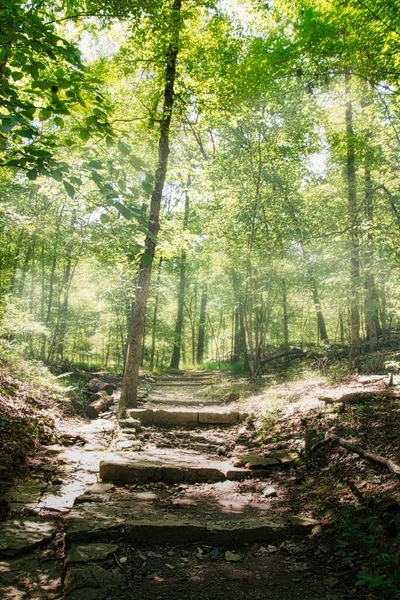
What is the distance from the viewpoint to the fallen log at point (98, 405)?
9.66 metres

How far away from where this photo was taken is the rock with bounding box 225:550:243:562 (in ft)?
11.2

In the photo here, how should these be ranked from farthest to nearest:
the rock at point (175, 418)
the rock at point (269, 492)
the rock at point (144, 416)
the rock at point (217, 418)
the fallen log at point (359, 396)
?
1. the rock at point (217, 418)
2. the rock at point (175, 418)
3. the rock at point (144, 416)
4. the fallen log at point (359, 396)
5. the rock at point (269, 492)

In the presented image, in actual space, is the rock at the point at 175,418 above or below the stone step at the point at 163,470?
above

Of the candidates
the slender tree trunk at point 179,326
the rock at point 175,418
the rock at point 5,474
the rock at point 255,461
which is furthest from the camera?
the slender tree trunk at point 179,326

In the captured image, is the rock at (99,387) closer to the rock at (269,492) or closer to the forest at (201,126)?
the forest at (201,126)

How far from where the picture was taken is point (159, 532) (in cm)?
358

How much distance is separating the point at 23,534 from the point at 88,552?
2.41 ft

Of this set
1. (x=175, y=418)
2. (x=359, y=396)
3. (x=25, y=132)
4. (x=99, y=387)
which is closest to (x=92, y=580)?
(x=25, y=132)

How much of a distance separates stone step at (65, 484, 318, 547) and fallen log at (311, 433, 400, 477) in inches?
40.0

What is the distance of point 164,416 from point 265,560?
5.28 m

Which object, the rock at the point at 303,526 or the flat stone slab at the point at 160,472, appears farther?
the flat stone slab at the point at 160,472

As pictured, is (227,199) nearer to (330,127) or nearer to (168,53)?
(330,127)

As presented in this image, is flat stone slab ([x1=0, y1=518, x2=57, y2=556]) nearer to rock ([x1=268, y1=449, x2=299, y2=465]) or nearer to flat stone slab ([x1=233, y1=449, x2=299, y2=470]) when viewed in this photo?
flat stone slab ([x1=233, y1=449, x2=299, y2=470])

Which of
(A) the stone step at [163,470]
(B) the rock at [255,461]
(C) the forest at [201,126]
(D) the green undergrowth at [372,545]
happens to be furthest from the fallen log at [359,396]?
(D) the green undergrowth at [372,545]
